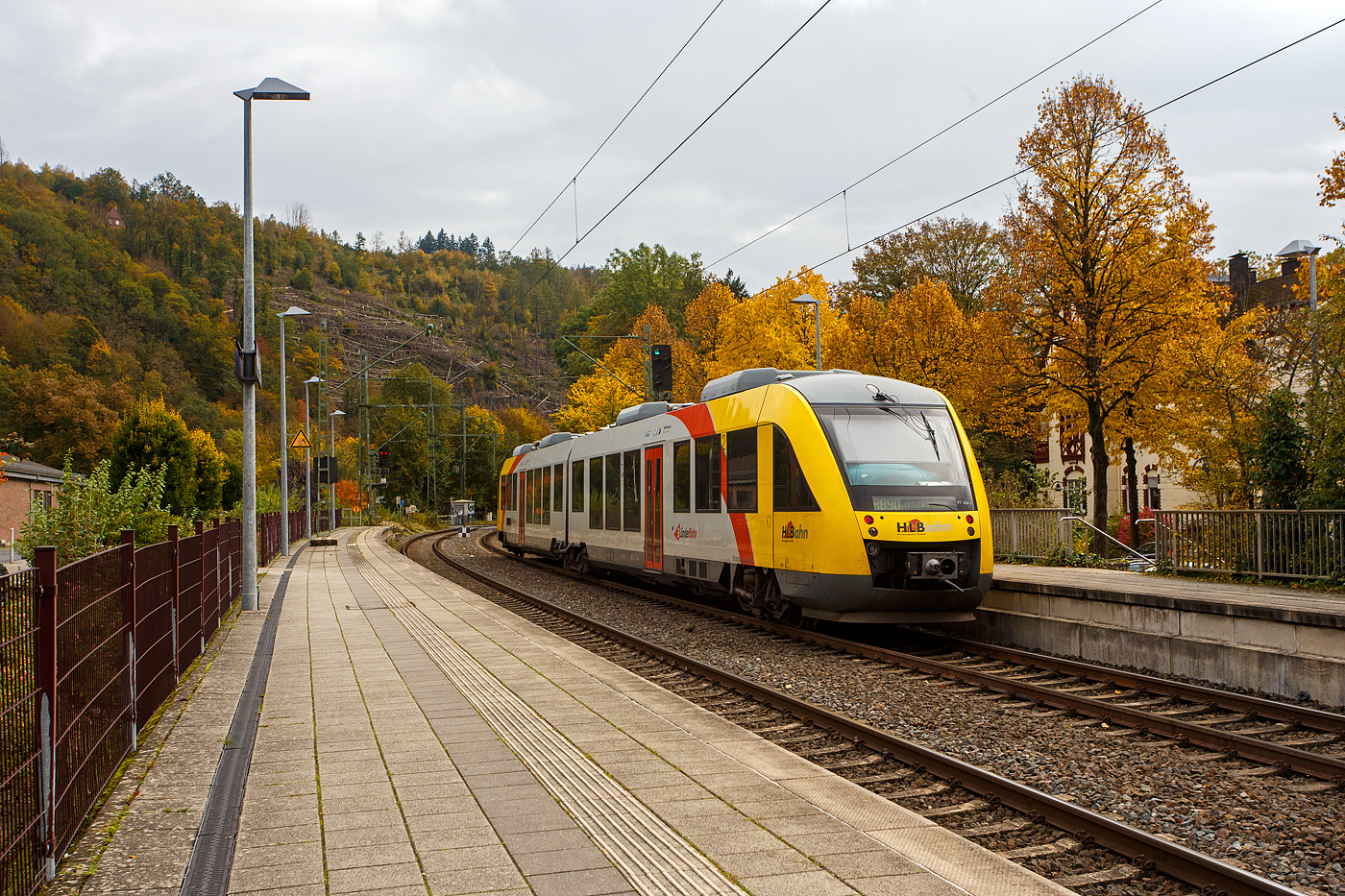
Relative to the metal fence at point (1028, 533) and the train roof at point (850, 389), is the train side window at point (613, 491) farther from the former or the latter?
the metal fence at point (1028, 533)

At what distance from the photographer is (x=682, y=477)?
53.9 feet

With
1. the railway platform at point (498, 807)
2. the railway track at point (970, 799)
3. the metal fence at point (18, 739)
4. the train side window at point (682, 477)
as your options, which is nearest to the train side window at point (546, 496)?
the train side window at point (682, 477)

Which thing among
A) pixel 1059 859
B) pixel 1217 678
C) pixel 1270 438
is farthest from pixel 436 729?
pixel 1270 438

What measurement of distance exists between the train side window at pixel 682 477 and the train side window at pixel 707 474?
1.14 feet

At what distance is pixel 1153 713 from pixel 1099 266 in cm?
1636

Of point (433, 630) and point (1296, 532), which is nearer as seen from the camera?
point (433, 630)

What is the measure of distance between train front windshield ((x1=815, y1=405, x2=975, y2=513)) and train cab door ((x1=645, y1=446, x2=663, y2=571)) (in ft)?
17.4

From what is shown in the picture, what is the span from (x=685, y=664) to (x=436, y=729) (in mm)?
4219

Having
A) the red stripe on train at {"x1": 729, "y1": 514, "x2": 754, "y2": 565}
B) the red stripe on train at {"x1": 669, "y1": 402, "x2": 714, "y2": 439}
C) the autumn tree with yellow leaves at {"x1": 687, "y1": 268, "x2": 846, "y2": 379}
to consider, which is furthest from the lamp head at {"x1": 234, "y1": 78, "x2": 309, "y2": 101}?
the autumn tree with yellow leaves at {"x1": 687, "y1": 268, "x2": 846, "y2": 379}

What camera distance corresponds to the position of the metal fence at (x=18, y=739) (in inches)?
147

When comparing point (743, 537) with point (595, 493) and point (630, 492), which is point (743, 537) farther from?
point (595, 493)

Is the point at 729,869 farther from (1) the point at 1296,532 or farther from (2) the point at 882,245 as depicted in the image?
(2) the point at 882,245

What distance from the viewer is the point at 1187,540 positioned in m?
16.8

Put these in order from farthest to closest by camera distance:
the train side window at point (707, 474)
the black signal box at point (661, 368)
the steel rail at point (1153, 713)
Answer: the black signal box at point (661, 368), the train side window at point (707, 474), the steel rail at point (1153, 713)
